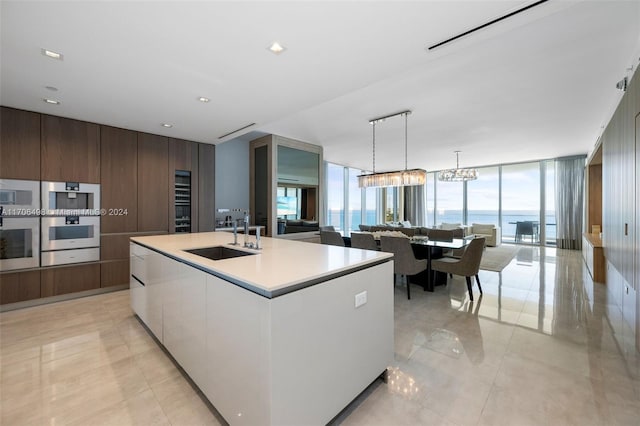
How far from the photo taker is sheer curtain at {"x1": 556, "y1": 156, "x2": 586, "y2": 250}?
7.54 metres

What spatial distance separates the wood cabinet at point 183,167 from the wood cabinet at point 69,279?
3.94 ft

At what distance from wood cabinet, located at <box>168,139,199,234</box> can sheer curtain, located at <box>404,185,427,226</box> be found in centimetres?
849

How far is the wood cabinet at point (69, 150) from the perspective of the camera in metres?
3.51

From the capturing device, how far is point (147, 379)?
1.97 m

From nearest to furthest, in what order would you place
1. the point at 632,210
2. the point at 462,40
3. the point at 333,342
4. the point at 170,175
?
the point at 333,342 < the point at 462,40 < the point at 632,210 < the point at 170,175

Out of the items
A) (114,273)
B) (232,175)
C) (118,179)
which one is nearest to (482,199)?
(232,175)

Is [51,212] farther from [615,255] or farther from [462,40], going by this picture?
[615,255]

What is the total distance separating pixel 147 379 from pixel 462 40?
3403 millimetres

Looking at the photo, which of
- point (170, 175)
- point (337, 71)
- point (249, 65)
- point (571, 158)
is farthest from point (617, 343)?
point (571, 158)

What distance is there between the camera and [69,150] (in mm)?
3674

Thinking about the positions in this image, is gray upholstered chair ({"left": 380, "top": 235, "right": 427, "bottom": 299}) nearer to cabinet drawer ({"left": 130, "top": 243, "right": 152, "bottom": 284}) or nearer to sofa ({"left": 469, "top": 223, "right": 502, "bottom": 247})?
cabinet drawer ({"left": 130, "top": 243, "right": 152, "bottom": 284})

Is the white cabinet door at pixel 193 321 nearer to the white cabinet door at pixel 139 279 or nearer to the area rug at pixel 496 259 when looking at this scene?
the white cabinet door at pixel 139 279

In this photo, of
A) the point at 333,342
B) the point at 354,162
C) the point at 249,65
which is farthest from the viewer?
the point at 354,162

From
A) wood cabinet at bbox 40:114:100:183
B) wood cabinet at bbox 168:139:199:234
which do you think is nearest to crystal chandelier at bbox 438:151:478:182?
wood cabinet at bbox 168:139:199:234
